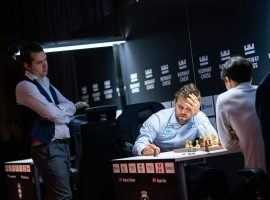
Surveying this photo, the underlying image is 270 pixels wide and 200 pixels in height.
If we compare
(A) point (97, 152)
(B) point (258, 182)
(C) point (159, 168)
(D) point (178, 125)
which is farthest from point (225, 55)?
(B) point (258, 182)

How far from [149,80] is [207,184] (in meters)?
2.57

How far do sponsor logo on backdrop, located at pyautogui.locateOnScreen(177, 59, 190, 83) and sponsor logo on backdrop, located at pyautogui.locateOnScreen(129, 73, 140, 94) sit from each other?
0.94m

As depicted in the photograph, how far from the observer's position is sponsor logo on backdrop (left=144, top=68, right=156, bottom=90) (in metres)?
6.86

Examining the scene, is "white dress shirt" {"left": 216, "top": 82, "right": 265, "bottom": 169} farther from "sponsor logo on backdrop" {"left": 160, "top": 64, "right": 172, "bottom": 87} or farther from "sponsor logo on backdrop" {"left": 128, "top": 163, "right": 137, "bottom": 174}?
"sponsor logo on backdrop" {"left": 160, "top": 64, "right": 172, "bottom": 87}

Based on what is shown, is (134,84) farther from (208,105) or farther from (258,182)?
(258,182)

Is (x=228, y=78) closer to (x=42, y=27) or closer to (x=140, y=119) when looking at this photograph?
(x=140, y=119)

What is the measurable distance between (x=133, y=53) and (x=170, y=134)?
2118mm

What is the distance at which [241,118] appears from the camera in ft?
13.9

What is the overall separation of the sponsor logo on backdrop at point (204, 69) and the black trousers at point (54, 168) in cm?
172

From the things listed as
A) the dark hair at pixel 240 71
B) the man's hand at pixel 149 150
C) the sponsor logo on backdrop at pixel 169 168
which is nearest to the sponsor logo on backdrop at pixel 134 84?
the man's hand at pixel 149 150

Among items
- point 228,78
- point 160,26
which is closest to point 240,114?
point 228,78

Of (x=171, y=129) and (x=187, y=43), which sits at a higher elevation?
(x=187, y=43)

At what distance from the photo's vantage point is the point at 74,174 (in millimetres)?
6066

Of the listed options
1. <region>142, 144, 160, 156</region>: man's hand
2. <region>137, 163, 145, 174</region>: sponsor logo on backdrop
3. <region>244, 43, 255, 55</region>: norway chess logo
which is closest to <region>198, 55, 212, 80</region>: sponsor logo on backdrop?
<region>244, 43, 255, 55</region>: norway chess logo
